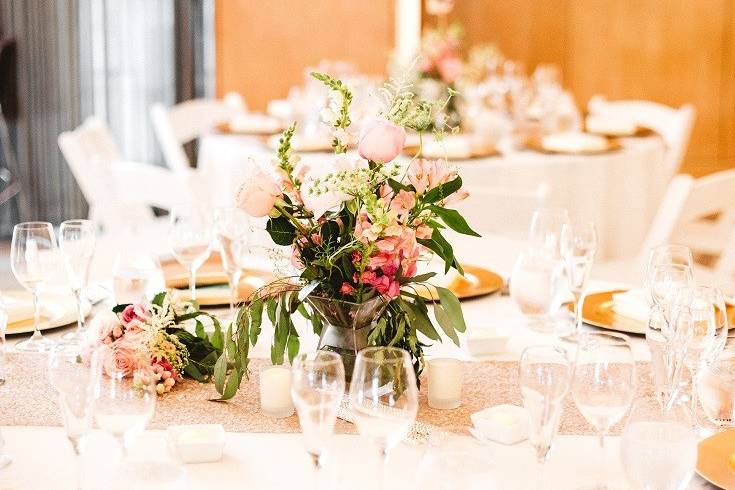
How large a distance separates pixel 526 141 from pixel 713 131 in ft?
11.1

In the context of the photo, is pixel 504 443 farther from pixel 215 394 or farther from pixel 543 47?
pixel 543 47

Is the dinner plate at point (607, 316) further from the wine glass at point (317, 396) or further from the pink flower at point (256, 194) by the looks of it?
the wine glass at point (317, 396)

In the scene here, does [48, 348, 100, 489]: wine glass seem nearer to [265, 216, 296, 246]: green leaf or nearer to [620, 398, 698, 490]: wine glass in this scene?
[265, 216, 296, 246]: green leaf

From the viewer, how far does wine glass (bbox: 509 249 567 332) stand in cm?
193

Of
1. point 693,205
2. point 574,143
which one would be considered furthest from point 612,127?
point 693,205

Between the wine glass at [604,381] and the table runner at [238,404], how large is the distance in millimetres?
185

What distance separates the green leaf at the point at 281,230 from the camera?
1.50 m

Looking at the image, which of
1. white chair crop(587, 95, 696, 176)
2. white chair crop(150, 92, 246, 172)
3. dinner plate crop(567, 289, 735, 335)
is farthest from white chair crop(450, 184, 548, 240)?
white chair crop(150, 92, 246, 172)

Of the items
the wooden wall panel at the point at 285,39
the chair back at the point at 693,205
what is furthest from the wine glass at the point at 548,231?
the wooden wall panel at the point at 285,39

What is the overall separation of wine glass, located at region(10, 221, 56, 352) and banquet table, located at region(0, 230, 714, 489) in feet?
0.47

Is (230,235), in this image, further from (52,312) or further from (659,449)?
(659,449)

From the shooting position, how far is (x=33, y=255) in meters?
1.81

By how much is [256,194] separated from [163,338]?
0.31 metres

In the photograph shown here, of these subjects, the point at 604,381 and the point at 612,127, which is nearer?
the point at 604,381
